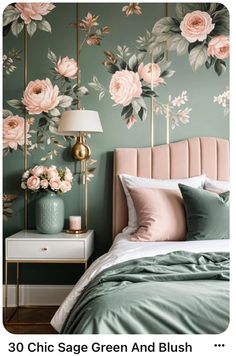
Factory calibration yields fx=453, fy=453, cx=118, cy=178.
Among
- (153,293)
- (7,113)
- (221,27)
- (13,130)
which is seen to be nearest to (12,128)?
(13,130)

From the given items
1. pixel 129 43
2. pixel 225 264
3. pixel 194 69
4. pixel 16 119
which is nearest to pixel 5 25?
pixel 16 119

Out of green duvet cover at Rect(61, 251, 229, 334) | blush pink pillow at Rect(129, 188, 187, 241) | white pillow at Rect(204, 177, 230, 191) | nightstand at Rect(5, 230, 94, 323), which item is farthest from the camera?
white pillow at Rect(204, 177, 230, 191)

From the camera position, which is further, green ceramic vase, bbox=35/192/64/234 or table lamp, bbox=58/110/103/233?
green ceramic vase, bbox=35/192/64/234

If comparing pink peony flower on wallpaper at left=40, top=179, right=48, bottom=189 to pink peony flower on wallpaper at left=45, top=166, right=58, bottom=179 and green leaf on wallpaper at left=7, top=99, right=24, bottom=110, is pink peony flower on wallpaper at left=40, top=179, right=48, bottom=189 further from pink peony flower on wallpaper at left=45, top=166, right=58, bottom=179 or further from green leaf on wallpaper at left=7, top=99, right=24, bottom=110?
green leaf on wallpaper at left=7, top=99, right=24, bottom=110

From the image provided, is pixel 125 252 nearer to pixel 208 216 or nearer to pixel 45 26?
pixel 208 216

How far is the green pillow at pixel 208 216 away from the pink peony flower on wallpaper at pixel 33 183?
1.18 m

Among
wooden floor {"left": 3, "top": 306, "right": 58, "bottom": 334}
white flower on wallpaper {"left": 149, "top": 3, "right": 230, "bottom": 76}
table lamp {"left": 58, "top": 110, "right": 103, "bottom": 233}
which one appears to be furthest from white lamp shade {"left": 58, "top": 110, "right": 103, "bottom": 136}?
wooden floor {"left": 3, "top": 306, "right": 58, "bottom": 334}

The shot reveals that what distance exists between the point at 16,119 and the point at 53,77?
471mm

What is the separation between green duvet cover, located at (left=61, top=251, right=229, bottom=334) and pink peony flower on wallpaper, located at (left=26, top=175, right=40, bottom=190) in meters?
1.49

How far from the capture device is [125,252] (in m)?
2.69

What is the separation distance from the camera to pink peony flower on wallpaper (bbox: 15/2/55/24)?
3.80 metres

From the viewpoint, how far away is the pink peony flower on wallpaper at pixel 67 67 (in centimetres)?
379

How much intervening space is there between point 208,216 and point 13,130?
1.80 metres

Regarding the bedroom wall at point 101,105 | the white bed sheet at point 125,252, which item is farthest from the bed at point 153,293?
the bedroom wall at point 101,105
